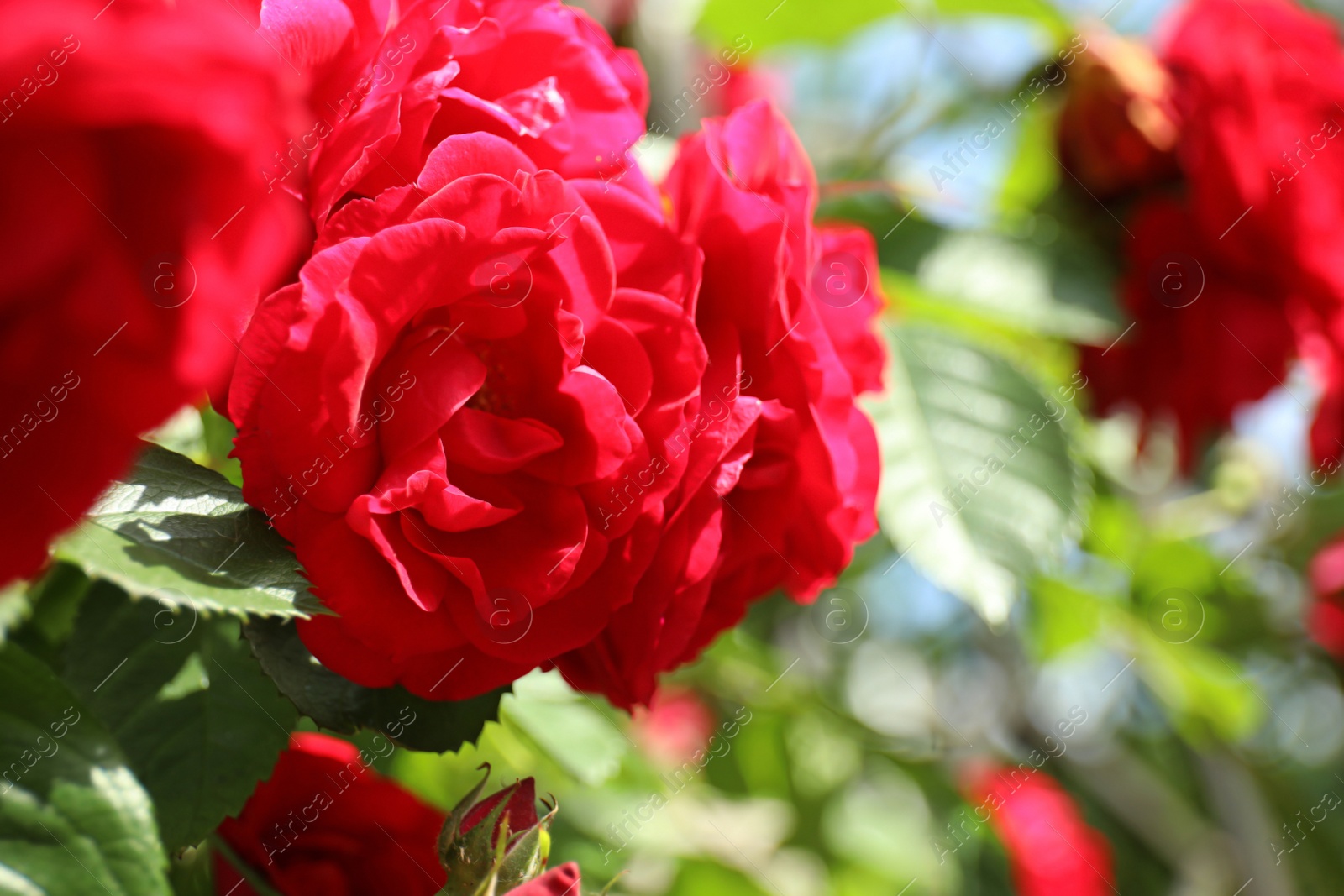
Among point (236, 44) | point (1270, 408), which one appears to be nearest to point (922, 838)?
point (1270, 408)

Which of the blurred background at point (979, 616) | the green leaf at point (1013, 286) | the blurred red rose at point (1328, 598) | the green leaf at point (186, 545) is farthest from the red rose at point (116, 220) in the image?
the blurred red rose at point (1328, 598)

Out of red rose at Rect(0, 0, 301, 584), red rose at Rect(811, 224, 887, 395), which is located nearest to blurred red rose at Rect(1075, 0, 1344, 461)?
red rose at Rect(811, 224, 887, 395)

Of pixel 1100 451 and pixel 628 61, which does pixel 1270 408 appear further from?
pixel 628 61

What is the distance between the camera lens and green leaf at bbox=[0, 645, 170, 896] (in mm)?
337

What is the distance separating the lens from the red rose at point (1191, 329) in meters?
0.88

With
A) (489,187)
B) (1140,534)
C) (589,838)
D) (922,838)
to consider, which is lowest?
(922,838)

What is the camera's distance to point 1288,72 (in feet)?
2.94

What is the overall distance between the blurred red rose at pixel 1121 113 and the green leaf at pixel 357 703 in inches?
30.1

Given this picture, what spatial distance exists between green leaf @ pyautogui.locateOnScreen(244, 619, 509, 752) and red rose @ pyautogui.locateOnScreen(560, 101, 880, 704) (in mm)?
48

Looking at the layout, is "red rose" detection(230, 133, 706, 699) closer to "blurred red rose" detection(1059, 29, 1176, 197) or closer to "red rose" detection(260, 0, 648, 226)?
"red rose" detection(260, 0, 648, 226)

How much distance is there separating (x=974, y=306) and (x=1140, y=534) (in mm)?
516

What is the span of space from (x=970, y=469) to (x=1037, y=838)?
0.90 m

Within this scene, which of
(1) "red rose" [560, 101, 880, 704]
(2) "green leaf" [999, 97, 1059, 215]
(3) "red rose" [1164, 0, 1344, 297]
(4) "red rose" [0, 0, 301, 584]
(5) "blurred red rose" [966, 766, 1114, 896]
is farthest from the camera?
(5) "blurred red rose" [966, 766, 1114, 896]

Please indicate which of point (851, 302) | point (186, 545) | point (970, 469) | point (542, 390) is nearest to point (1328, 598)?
point (970, 469)
